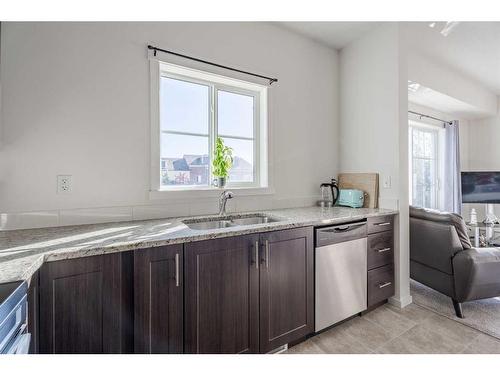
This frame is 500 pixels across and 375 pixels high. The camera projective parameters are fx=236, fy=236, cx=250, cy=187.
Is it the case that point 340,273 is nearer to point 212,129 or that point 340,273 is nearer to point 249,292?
point 249,292

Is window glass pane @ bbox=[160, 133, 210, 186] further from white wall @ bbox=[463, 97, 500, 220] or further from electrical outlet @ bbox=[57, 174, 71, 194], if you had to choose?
white wall @ bbox=[463, 97, 500, 220]

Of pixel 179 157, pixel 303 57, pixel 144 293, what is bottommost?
pixel 144 293

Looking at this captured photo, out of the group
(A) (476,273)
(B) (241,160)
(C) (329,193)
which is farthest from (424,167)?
(B) (241,160)

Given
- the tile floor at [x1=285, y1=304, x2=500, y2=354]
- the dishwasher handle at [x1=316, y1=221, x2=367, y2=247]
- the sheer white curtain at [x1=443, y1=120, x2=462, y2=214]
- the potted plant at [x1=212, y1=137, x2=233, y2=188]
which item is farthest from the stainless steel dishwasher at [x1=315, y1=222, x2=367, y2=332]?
the sheer white curtain at [x1=443, y1=120, x2=462, y2=214]

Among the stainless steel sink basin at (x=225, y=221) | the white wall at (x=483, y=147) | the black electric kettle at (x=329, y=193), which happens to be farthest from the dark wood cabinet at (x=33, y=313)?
the white wall at (x=483, y=147)

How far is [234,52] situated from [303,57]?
86 centimetres

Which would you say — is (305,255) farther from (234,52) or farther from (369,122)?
(234,52)

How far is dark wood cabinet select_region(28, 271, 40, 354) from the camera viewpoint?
0.91m

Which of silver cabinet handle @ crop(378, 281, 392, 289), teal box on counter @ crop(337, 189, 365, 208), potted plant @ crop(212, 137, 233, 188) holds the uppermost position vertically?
potted plant @ crop(212, 137, 233, 188)

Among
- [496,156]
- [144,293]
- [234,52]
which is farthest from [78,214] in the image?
[496,156]

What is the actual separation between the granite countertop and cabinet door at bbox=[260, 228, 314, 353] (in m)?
0.10

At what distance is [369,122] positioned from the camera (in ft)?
8.11

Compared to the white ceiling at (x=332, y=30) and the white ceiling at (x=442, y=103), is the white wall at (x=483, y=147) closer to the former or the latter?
the white ceiling at (x=442, y=103)
